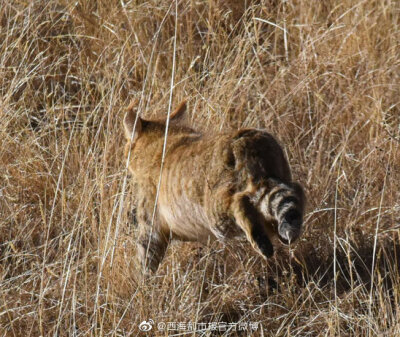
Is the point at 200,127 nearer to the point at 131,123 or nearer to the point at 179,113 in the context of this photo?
the point at 179,113

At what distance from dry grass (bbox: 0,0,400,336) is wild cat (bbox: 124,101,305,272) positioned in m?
0.16

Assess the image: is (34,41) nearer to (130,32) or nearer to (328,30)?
(130,32)

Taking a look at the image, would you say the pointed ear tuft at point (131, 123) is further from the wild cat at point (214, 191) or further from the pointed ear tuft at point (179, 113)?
the pointed ear tuft at point (179, 113)

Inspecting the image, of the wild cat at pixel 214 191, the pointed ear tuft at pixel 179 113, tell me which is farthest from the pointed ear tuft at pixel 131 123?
the pointed ear tuft at pixel 179 113

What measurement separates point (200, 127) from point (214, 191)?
4.21ft

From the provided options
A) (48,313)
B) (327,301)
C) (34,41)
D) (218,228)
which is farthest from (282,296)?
(34,41)

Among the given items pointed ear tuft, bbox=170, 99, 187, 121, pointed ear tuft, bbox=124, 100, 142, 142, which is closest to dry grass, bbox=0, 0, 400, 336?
pointed ear tuft, bbox=124, 100, 142, 142

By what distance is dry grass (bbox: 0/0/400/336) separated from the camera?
388 centimetres

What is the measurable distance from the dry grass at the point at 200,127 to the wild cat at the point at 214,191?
16 centimetres

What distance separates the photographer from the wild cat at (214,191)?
10.8ft

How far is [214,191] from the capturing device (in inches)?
137

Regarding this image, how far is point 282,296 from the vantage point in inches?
159

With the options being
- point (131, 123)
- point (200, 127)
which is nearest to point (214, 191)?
point (131, 123)

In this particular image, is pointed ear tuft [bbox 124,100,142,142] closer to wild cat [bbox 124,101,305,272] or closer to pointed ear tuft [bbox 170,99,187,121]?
wild cat [bbox 124,101,305,272]
